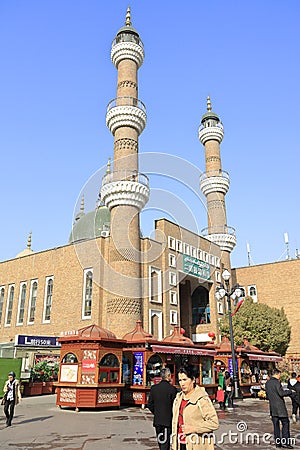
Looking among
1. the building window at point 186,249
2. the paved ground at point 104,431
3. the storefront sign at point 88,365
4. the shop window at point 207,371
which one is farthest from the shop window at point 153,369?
the building window at point 186,249

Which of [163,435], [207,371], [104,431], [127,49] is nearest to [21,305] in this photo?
[207,371]

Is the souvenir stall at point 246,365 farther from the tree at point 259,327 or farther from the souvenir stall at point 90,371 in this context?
the tree at point 259,327

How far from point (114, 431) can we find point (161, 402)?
4.83 metres

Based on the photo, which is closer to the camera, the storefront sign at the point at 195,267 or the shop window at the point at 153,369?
the shop window at the point at 153,369

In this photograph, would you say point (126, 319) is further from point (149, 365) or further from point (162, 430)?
point (162, 430)

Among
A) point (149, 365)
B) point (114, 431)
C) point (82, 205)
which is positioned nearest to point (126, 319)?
point (149, 365)

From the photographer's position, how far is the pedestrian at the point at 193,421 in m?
3.88

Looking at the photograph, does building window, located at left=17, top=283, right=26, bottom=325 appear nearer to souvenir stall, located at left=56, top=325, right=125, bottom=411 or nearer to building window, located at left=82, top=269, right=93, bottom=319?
building window, located at left=82, top=269, right=93, bottom=319

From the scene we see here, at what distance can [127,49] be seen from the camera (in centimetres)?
3172

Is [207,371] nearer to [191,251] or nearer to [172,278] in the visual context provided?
[172,278]

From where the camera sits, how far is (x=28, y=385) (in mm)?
20203

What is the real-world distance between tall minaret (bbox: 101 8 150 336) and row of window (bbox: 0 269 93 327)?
85.0 inches

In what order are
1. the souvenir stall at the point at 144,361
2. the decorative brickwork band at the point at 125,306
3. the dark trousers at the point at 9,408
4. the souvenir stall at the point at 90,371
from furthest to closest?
the decorative brickwork band at the point at 125,306 < the souvenir stall at the point at 144,361 < the souvenir stall at the point at 90,371 < the dark trousers at the point at 9,408

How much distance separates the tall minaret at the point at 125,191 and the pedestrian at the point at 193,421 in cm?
2140
